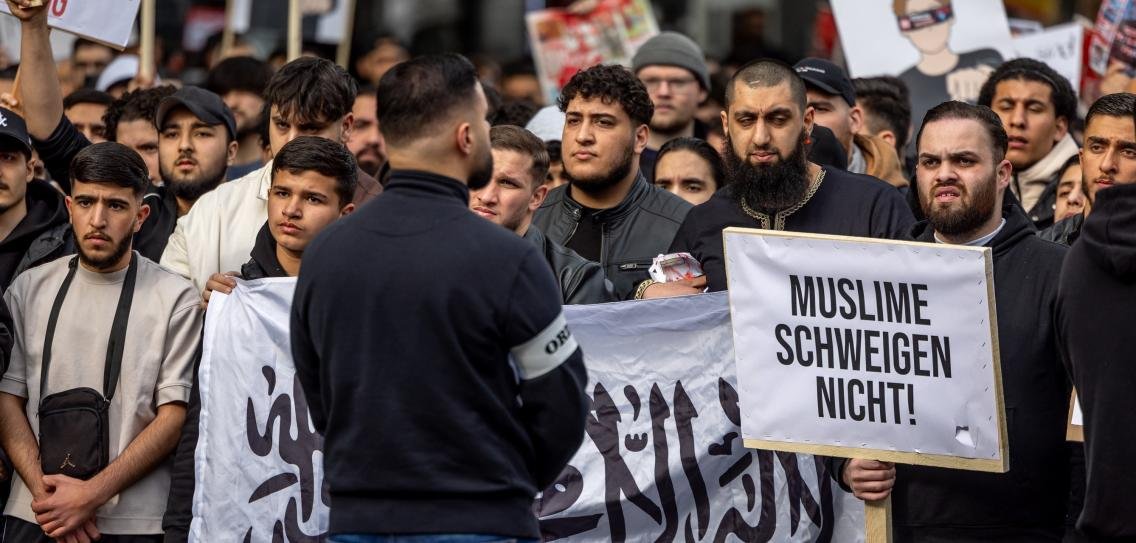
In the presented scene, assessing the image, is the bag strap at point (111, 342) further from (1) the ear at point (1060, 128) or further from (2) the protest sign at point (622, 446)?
(1) the ear at point (1060, 128)

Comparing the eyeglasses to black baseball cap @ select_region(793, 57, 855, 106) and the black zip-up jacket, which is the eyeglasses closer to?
black baseball cap @ select_region(793, 57, 855, 106)

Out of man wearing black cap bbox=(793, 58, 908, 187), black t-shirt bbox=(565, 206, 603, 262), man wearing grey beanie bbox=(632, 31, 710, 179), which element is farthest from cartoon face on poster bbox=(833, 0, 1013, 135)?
black t-shirt bbox=(565, 206, 603, 262)

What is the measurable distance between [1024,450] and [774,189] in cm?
147

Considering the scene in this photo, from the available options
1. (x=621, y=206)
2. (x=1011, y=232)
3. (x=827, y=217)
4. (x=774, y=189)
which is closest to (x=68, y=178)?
(x=621, y=206)

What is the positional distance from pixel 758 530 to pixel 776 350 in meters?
0.90

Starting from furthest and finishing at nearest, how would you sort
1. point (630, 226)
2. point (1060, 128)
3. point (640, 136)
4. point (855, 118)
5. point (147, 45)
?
point (147, 45) < point (1060, 128) < point (855, 118) < point (640, 136) < point (630, 226)

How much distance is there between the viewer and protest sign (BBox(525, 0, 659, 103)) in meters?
11.0

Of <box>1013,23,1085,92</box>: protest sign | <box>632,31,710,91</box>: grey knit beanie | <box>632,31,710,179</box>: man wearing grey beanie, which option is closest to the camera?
<box>632,31,710,179</box>: man wearing grey beanie

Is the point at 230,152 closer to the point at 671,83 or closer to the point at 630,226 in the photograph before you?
the point at 630,226

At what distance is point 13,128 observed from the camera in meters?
6.27

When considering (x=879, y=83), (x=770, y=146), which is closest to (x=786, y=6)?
(x=879, y=83)

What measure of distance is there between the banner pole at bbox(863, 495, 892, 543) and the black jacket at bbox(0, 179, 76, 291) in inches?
133

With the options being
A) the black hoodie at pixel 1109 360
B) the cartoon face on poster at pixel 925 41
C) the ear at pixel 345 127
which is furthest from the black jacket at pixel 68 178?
the cartoon face on poster at pixel 925 41

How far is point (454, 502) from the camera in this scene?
150 inches
